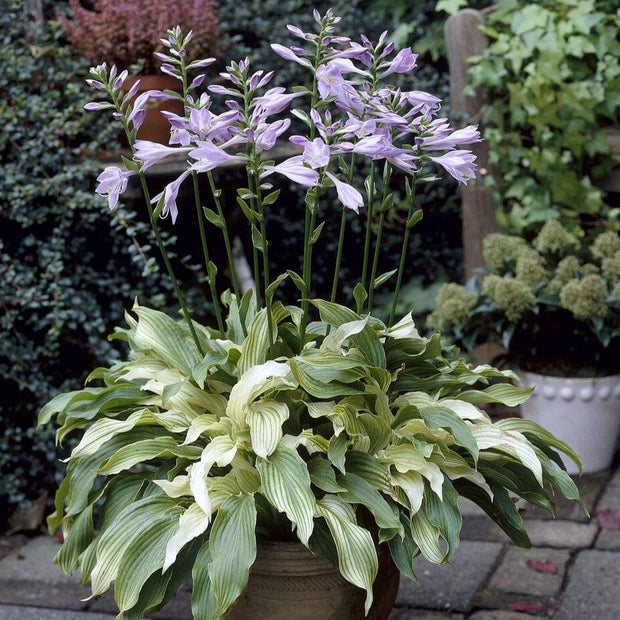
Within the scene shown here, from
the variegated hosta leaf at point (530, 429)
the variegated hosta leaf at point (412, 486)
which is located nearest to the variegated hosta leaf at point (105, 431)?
the variegated hosta leaf at point (412, 486)

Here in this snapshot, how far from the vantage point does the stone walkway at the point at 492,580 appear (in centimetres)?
230

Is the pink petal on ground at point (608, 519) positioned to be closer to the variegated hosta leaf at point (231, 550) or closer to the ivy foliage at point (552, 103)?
the ivy foliage at point (552, 103)

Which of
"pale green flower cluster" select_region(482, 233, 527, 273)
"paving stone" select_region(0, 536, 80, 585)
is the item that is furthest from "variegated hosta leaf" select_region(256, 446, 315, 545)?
"pale green flower cluster" select_region(482, 233, 527, 273)

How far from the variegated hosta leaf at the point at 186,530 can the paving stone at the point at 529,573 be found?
3.71ft

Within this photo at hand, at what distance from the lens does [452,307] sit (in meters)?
3.06

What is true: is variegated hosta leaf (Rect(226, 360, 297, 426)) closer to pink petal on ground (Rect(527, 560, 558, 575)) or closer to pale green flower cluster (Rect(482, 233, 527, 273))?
pink petal on ground (Rect(527, 560, 558, 575))

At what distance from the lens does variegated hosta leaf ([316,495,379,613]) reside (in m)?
1.56

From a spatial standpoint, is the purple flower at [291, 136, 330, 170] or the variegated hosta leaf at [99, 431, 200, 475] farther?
the variegated hosta leaf at [99, 431, 200, 475]

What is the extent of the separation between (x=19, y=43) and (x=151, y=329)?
1798 millimetres

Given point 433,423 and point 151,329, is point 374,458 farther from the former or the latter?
point 151,329

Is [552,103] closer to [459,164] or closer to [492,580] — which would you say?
[492,580]

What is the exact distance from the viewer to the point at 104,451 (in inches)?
71.9

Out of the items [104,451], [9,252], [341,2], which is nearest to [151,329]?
[104,451]

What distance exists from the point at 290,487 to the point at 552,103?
90.8 inches
